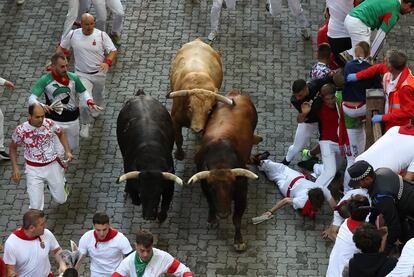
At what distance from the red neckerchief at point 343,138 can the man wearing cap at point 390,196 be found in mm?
2280

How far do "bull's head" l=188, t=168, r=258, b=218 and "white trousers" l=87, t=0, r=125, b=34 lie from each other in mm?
5825

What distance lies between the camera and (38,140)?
549 inches

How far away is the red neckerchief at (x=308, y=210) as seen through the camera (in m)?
14.4

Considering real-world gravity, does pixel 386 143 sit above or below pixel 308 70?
below

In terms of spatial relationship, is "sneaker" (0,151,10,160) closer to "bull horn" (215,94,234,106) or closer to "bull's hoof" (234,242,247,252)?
"bull horn" (215,94,234,106)

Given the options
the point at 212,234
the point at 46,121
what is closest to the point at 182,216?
the point at 212,234

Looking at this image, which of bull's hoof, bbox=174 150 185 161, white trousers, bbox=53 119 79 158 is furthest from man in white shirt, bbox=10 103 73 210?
bull's hoof, bbox=174 150 185 161

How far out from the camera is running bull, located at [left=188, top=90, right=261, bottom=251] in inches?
541

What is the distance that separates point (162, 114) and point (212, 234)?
6.85 feet

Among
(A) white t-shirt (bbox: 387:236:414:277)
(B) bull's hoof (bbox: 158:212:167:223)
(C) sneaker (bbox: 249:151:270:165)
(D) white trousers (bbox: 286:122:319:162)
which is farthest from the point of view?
(C) sneaker (bbox: 249:151:270:165)

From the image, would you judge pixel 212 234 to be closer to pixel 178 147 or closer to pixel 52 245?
pixel 178 147

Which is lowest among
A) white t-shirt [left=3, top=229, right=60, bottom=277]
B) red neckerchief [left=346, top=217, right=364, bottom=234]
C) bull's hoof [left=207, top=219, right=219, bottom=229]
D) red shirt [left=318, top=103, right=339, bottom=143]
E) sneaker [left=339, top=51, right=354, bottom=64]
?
white t-shirt [left=3, top=229, right=60, bottom=277]

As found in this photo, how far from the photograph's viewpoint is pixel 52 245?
12039 mm

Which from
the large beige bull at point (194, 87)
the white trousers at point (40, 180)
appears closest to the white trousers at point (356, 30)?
the large beige bull at point (194, 87)
